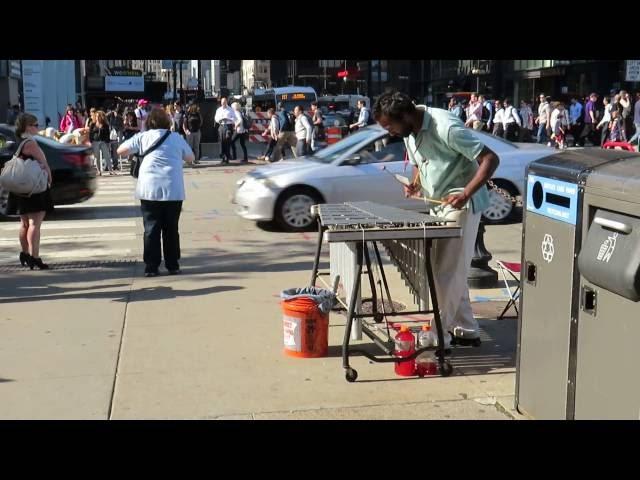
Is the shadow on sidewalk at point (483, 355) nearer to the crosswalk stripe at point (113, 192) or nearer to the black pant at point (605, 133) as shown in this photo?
the crosswalk stripe at point (113, 192)

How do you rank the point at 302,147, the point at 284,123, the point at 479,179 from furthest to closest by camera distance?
1. the point at 284,123
2. the point at 302,147
3. the point at 479,179

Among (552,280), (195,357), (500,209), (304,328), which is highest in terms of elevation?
(552,280)

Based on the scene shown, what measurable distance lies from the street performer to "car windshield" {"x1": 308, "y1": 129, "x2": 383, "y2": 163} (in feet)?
18.4

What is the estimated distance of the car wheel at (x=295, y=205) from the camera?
36.5 ft

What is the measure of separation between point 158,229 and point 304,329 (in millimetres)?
3182

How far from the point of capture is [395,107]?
210 inches

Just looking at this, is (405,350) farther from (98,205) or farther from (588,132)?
(588,132)

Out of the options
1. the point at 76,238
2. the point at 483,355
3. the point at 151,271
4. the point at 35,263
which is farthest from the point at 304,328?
the point at 76,238

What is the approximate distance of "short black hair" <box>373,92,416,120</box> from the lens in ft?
17.5

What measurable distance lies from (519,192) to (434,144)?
20.8 ft
